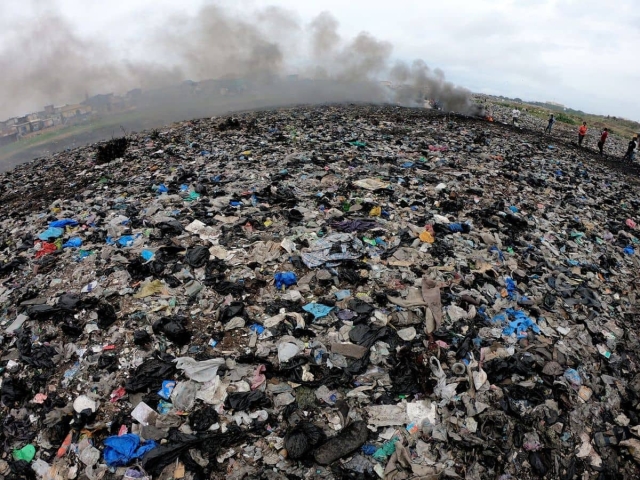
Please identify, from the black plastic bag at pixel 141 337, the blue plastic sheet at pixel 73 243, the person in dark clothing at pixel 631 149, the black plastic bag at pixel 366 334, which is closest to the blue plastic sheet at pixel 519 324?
the black plastic bag at pixel 366 334

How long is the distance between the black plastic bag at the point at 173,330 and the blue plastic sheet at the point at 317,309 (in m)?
1.08

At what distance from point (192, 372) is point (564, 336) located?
3458 millimetres

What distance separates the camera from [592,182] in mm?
8352

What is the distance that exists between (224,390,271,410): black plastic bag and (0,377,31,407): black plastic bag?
1.53 metres

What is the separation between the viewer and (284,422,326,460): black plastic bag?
223 cm

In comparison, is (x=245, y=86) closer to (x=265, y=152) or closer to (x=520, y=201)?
(x=265, y=152)

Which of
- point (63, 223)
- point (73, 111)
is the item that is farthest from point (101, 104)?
point (63, 223)

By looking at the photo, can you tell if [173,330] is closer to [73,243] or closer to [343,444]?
[343,444]

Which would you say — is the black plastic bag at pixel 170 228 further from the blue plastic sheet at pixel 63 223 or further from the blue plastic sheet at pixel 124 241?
the blue plastic sheet at pixel 63 223

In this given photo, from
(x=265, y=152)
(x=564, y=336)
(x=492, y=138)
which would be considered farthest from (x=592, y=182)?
(x=265, y=152)

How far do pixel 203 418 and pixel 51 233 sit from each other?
12.4 ft

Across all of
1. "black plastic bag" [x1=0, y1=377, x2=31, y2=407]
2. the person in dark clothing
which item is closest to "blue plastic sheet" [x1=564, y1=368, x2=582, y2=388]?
"black plastic bag" [x1=0, y1=377, x2=31, y2=407]

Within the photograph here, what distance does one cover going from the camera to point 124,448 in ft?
7.32

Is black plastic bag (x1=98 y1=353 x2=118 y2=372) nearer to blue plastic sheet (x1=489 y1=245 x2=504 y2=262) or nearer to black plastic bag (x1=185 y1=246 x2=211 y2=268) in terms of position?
black plastic bag (x1=185 y1=246 x2=211 y2=268)
